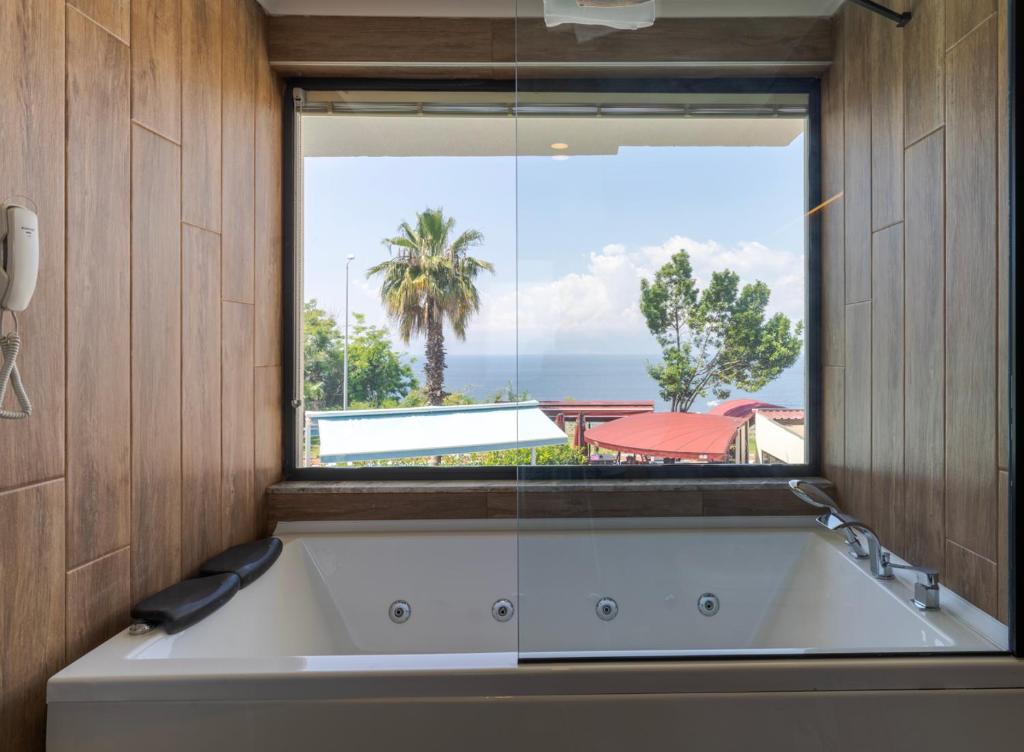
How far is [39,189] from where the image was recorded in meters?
1.25

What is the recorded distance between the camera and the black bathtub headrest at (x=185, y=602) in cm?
147

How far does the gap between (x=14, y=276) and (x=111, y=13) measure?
74 centimetres

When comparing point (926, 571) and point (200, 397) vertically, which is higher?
point (200, 397)

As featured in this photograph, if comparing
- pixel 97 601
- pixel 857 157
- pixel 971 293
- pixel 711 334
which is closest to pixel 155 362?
pixel 97 601

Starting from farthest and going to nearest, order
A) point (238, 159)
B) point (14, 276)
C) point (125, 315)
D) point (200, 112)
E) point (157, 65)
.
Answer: point (238, 159) → point (200, 112) → point (157, 65) → point (125, 315) → point (14, 276)

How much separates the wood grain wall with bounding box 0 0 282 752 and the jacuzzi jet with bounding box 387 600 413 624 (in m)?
0.57

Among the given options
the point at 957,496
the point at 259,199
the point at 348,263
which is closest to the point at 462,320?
the point at 348,263

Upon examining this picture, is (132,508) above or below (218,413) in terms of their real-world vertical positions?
below

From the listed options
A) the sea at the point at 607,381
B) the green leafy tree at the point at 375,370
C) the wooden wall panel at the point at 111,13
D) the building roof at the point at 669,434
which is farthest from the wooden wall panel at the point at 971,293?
the wooden wall panel at the point at 111,13

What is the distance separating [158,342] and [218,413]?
36cm

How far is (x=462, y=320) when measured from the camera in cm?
242

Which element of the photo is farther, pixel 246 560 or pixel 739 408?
pixel 246 560

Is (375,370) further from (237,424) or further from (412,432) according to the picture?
(237,424)

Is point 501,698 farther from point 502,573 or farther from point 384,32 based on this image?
point 384,32
